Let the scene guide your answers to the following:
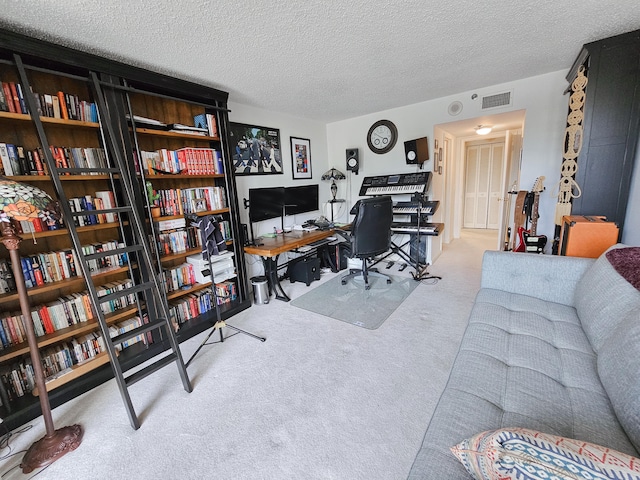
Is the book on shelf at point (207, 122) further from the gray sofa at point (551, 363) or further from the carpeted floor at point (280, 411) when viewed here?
the gray sofa at point (551, 363)

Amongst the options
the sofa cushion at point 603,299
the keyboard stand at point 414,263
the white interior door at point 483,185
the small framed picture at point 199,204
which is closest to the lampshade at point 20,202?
the small framed picture at point 199,204

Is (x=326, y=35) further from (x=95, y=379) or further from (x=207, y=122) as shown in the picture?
(x=95, y=379)

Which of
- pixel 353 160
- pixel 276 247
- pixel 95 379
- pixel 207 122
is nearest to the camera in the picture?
pixel 95 379

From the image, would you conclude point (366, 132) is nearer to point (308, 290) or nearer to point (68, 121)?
point (308, 290)

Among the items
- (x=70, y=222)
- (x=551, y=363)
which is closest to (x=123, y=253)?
(x=70, y=222)

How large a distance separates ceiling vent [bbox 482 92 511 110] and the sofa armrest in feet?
7.07

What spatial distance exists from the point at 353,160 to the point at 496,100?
1.93m

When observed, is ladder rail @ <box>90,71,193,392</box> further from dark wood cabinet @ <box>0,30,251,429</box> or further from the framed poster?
the framed poster

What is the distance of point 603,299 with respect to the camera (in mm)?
1373

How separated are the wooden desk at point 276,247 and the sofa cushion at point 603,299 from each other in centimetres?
227

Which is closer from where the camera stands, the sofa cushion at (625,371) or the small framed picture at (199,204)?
the sofa cushion at (625,371)

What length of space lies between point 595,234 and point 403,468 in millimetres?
2080

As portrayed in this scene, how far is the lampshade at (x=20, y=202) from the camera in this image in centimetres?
128

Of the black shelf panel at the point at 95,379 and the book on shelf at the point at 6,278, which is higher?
the book on shelf at the point at 6,278
